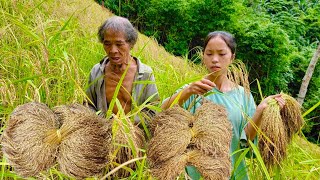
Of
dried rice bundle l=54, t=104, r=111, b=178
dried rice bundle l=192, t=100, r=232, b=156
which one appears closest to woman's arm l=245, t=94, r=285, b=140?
dried rice bundle l=192, t=100, r=232, b=156

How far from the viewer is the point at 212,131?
2.93 ft

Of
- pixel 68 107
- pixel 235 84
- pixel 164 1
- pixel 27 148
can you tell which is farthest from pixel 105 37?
pixel 164 1

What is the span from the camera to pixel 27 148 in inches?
33.0

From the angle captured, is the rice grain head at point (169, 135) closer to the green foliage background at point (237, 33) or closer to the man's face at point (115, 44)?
the man's face at point (115, 44)

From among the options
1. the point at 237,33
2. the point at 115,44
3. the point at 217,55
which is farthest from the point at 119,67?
the point at 237,33

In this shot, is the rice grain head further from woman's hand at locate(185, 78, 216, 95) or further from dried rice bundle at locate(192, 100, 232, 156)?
woman's hand at locate(185, 78, 216, 95)

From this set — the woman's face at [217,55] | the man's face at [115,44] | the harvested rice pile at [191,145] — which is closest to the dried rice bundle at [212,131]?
the harvested rice pile at [191,145]

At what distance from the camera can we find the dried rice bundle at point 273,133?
1.10 meters

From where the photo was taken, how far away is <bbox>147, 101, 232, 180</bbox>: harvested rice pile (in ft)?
2.77

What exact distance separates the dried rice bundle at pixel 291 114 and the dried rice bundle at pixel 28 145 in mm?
642

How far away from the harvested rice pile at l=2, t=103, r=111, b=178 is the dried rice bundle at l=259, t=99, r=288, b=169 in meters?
0.45

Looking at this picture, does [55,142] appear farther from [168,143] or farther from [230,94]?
[230,94]

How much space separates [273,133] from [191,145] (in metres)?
0.32

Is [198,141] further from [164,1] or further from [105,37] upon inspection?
[164,1]
